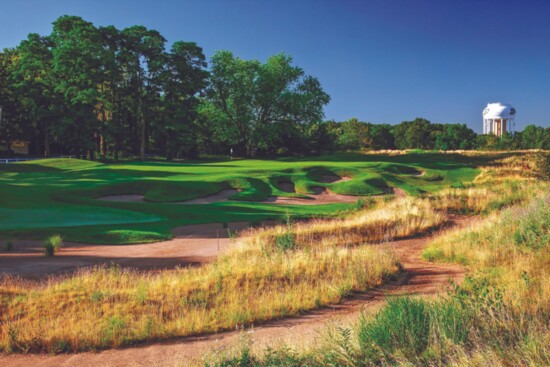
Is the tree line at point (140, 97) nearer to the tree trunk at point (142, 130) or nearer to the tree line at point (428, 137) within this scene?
the tree trunk at point (142, 130)

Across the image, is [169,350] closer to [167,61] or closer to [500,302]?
[500,302]

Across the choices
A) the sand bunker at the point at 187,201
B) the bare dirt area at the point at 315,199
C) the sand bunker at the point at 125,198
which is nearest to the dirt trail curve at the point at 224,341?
the bare dirt area at the point at 315,199

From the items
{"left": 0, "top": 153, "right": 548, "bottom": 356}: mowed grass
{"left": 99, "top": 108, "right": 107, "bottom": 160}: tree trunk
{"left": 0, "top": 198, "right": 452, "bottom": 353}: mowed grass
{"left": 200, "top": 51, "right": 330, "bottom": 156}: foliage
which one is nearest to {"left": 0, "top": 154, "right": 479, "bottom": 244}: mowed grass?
{"left": 0, "top": 198, "right": 452, "bottom": 353}: mowed grass

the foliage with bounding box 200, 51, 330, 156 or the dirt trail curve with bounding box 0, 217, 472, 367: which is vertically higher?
the foliage with bounding box 200, 51, 330, 156

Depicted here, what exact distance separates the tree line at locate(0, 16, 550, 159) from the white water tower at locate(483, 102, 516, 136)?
73775 millimetres

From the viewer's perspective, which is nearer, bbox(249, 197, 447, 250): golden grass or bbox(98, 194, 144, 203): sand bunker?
bbox(249, 197, 447, 250): golden grass

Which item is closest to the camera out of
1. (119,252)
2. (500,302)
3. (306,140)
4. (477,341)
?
(477,341)

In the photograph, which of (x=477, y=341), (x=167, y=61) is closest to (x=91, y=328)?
(x=477, y=341)

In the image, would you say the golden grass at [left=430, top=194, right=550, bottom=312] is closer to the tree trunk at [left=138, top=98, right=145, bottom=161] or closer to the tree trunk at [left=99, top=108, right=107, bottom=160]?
the tree trunk at [left=138, top=98, right=145, bottom=161]

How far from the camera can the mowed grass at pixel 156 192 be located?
16.9m

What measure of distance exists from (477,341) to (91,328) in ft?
18.6

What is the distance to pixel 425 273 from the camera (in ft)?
36.2

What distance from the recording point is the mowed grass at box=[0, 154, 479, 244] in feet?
55.4

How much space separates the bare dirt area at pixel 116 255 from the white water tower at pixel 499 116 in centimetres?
11669
